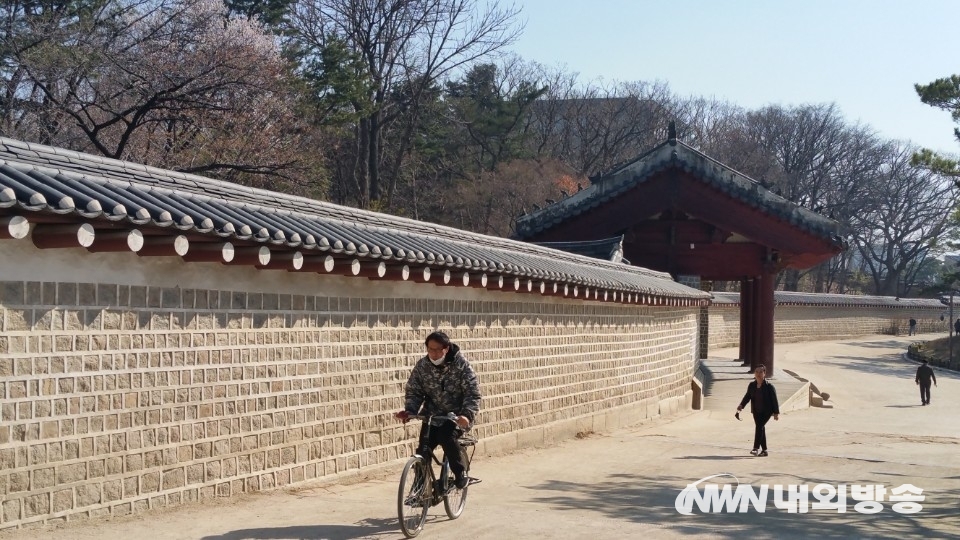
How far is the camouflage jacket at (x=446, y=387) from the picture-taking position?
8.70 metres

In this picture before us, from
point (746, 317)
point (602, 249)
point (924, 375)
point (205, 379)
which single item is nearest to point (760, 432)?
point (602, 249)

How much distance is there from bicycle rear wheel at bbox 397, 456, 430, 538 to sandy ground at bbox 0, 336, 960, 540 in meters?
0.15

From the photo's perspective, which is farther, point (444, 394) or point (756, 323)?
point (756, 323)

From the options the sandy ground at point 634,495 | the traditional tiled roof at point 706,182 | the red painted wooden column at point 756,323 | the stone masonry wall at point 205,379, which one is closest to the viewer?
the stone masonry wall at point 205,379

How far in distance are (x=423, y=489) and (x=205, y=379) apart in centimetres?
203

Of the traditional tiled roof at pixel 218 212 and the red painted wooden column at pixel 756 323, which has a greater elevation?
the traditional tiled roof at pixel 218 212

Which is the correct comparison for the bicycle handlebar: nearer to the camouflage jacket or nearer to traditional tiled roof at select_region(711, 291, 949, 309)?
the camouflage jacket

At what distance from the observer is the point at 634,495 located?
36.8 feet

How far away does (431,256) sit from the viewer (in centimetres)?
1113

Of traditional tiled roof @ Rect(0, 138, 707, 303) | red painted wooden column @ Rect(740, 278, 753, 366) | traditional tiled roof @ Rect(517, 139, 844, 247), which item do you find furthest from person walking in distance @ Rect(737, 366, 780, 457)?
red painted wooden column @ Rect(740, 278, 753, 366)

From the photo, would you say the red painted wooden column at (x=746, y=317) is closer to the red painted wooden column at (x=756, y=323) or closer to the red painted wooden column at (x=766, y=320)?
the red painted wooden column at (x=756, y=323)

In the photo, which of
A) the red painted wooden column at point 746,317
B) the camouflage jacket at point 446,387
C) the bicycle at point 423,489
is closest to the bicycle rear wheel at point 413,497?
the bicycle at point 423,489

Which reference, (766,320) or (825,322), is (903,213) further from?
(766,320)

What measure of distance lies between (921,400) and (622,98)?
28.7 m
